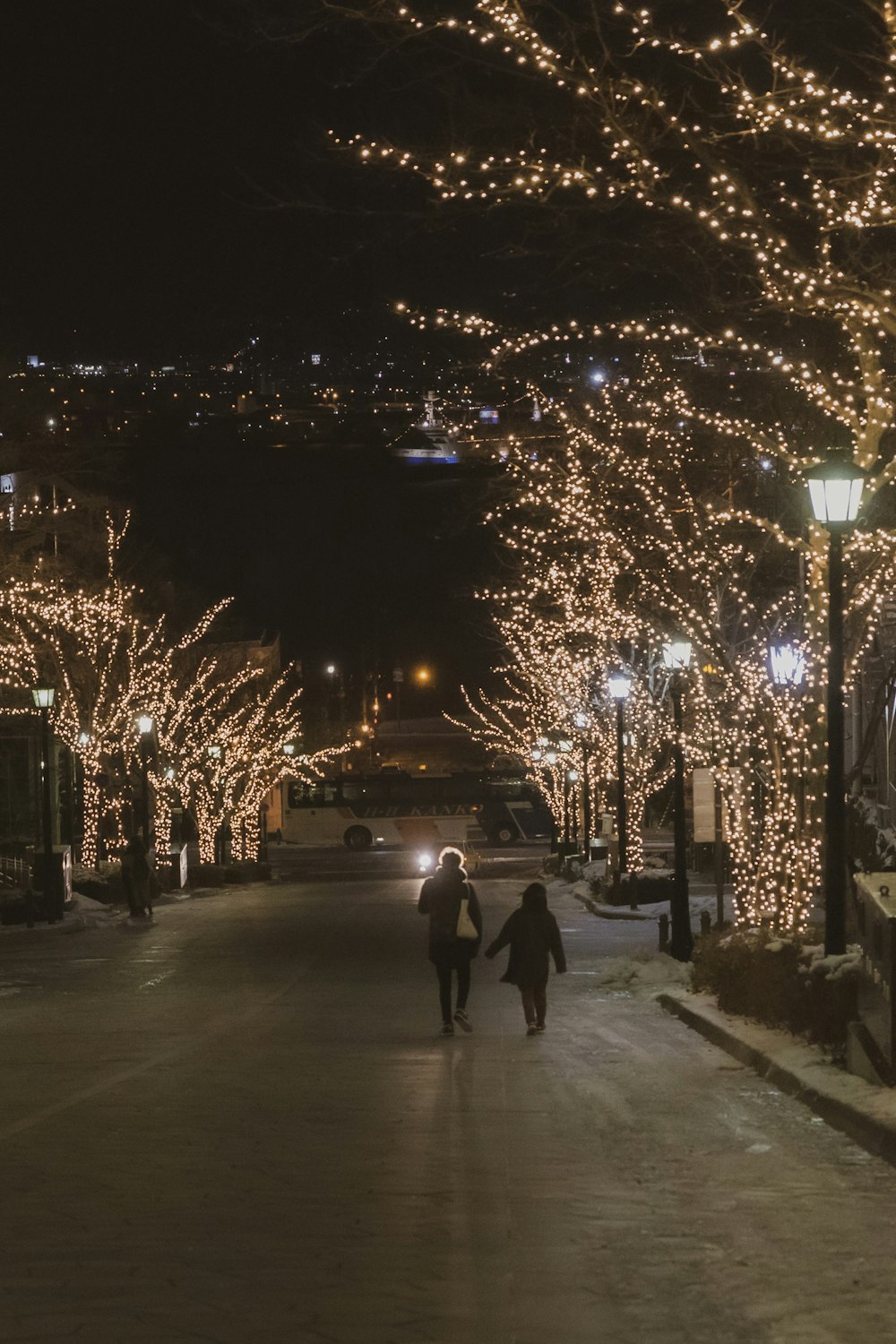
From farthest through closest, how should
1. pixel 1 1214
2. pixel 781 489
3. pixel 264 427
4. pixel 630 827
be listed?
pixel 264 427
pixel 630 827
pixel 781 489
pixel 1 1214

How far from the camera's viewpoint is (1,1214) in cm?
884

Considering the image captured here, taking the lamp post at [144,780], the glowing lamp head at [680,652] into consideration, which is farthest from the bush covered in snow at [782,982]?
the lamp post at [144,780]

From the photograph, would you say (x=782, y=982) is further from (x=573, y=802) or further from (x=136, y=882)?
(x=573, y=802)

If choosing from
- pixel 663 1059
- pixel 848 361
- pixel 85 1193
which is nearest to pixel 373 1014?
pixel 663 1059

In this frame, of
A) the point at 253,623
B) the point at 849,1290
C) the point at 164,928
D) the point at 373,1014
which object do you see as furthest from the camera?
the point at 253,623

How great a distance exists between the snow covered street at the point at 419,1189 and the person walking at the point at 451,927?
40 centimetres

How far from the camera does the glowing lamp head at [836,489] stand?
1580cm

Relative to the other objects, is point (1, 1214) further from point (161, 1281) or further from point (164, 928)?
point (164, 928)

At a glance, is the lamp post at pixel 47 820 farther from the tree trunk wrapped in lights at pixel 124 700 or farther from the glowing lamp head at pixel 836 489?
the glowing lamp head at pixel 836 489

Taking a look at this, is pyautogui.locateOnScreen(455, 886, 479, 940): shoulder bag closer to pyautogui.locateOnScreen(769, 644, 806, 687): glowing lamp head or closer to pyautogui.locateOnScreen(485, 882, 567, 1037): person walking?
pyautogui.locateOnScreen(485, 882, 567, 1037): person walking

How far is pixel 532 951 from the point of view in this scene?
18.1m

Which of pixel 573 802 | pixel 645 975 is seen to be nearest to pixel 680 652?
pixel 645 975

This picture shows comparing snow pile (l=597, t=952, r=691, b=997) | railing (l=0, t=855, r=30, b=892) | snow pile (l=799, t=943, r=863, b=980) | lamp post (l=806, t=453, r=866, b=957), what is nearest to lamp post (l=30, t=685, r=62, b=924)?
railing (l=0, t=855, r=30, b=892)

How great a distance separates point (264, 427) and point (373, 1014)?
40.3 metres
